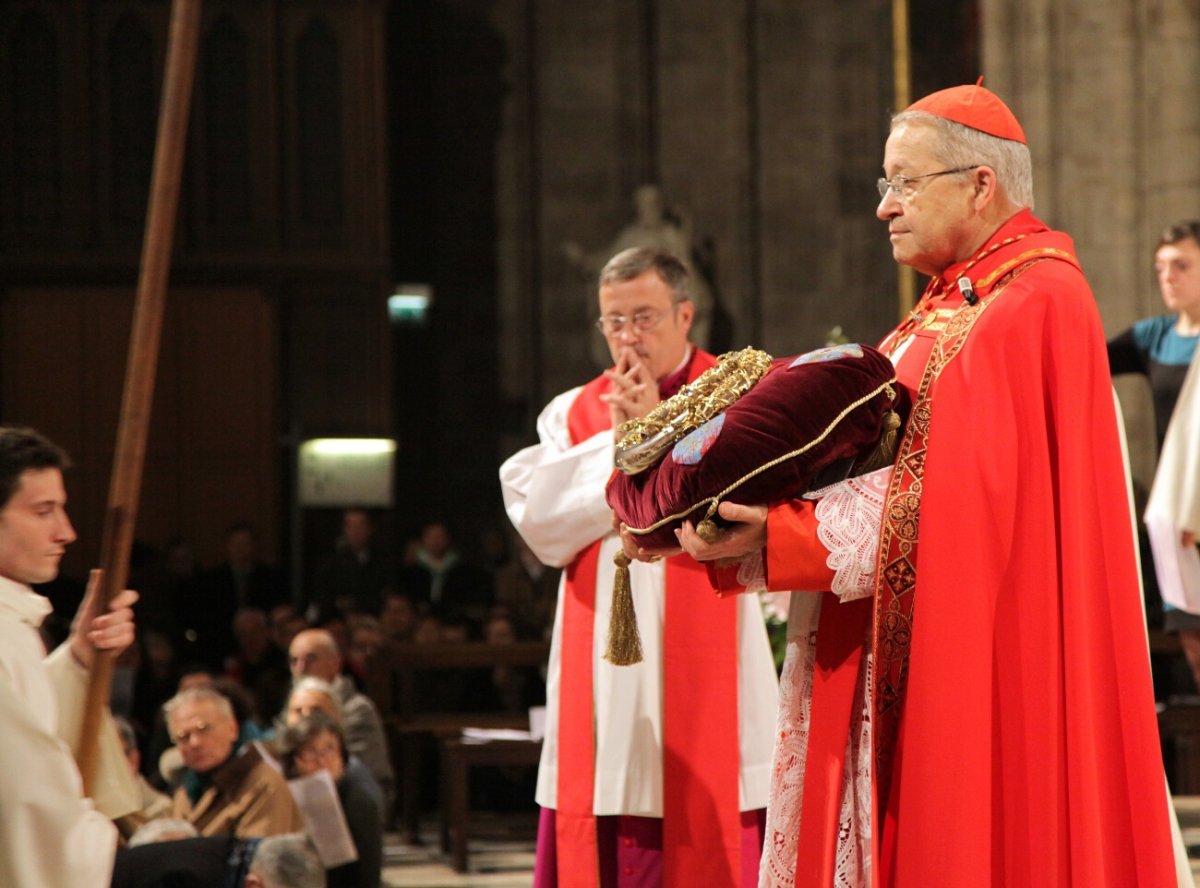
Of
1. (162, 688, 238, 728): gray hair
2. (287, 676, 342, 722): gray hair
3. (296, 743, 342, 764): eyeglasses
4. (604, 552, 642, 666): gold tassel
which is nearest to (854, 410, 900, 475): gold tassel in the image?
(604, 552, 642, 666): gold tassel

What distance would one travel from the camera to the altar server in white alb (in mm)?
2547

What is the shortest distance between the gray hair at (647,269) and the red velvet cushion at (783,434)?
1.23 metres

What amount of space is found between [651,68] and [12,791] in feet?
43.6

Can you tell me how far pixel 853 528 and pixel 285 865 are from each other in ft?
8.87

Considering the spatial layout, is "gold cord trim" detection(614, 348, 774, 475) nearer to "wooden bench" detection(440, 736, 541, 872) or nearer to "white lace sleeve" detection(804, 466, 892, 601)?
"white lace sleeve" detection(804, 466, 892, 601)

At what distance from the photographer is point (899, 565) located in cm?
256

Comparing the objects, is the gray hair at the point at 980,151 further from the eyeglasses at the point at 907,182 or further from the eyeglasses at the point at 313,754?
the eyeglasses at the point at 313,754

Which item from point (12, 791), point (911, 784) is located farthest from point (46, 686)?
point (911, 784)

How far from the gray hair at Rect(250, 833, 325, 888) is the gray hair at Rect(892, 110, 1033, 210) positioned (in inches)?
114

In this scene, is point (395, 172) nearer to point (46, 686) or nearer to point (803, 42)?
point (803, 42)

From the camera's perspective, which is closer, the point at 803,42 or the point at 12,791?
the point at 12,791

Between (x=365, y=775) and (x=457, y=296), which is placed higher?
(x=457, y=296)

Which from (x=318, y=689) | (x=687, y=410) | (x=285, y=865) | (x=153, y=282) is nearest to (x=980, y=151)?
(x=687, y=410)

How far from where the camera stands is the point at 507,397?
15070 millimetres
